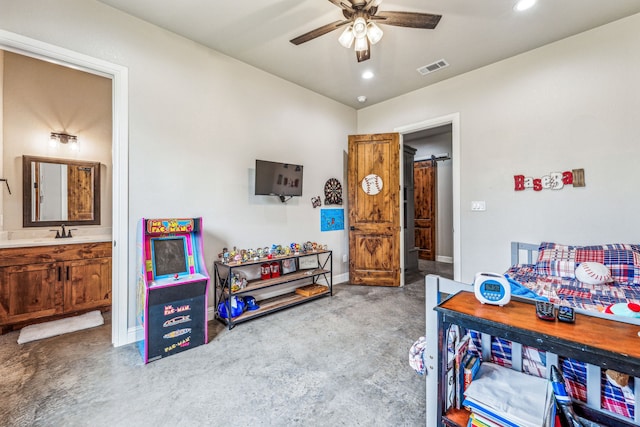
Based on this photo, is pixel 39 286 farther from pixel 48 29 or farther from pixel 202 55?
pixel 202 55

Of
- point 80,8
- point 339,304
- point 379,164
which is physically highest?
point 80,8

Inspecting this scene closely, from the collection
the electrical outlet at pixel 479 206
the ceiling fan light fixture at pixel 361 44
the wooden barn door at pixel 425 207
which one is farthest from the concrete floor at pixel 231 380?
the wooden barn door at pixel 425 207

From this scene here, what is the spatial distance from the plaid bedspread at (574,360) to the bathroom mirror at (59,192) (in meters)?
4.38

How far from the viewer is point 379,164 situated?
14.2ft

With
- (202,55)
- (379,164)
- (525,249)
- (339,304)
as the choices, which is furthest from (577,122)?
(202,55)

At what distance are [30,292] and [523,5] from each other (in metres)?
5.32

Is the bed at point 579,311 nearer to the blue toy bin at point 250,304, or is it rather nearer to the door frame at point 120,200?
the blue toy bin at point 250,304

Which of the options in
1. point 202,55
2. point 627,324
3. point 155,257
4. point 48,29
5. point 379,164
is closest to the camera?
point 627,324

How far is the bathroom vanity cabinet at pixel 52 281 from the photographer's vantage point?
8.52ft

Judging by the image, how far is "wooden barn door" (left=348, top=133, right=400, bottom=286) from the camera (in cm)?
426

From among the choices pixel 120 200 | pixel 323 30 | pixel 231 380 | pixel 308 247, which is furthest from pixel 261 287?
pixel 323 30

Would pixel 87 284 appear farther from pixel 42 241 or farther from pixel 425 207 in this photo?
pixel 425 207

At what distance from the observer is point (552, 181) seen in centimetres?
297

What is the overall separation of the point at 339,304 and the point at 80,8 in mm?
3815
